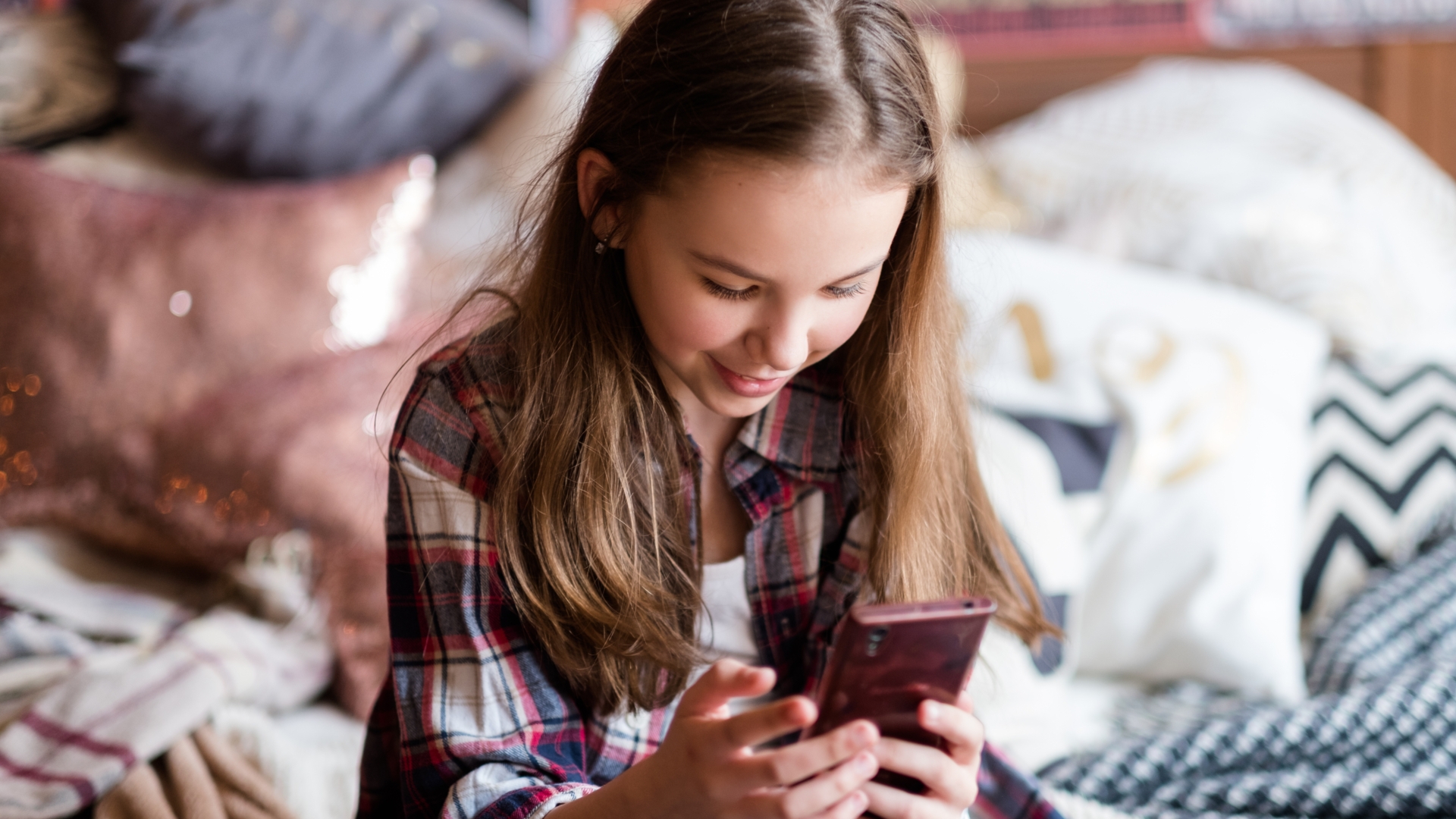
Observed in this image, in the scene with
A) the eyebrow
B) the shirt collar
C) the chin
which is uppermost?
the eyebrow

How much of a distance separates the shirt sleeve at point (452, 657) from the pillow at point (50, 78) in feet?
3.59

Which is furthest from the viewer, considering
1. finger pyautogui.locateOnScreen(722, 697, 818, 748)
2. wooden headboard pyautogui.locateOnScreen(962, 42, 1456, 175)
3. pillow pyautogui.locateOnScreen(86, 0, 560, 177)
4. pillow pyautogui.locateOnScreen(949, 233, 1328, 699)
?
wooden headboard pyautogui.locateOnScreen(962, 42, 1456, 175)

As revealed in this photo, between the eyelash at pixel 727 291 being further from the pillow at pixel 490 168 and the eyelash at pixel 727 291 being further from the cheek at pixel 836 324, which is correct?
the pillow at pixel 490 168

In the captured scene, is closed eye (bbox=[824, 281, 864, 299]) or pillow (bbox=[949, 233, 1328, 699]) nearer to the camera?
closed eye (bbox=[824, 281, 864, 299])

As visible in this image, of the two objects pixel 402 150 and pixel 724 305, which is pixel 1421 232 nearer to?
pixel 724 305

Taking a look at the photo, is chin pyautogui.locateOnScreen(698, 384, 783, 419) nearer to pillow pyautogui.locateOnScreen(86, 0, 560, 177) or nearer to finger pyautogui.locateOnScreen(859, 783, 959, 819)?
finger pyautogui.locateOnScreen(859, 783, 959, 819)

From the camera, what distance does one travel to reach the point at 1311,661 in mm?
1118

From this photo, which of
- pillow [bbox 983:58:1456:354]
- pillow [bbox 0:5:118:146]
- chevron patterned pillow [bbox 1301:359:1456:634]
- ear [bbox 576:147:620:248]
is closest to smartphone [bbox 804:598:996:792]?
ear [bbox 576:147:620:248]

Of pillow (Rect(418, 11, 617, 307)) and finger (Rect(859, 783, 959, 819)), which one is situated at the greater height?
pillow (Rect(418, 11, 617, 307))

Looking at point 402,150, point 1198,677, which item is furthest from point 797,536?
point 402,150

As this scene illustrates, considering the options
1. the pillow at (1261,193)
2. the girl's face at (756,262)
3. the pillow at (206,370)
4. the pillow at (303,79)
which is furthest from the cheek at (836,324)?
the pillow at (303,79)

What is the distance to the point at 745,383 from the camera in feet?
2.14

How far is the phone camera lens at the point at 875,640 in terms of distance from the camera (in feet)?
1.69

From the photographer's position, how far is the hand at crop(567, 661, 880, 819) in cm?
52
